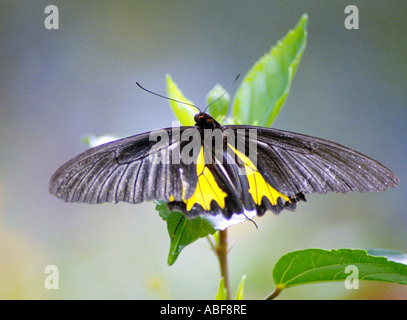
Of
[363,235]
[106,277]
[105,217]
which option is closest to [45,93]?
[105,217]

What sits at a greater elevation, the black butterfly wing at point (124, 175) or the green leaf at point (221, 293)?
the black butterfly wing at point (124, 175)

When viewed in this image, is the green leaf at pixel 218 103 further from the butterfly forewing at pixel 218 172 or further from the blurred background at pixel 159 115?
the blurred background at pixel 159 115

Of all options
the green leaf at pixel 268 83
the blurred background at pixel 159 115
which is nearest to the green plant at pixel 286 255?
the green leaf at pixel 268 83

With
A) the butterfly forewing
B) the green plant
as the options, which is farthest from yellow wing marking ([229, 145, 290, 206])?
the green plant

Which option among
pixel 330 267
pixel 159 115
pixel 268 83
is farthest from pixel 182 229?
pixel 159 115

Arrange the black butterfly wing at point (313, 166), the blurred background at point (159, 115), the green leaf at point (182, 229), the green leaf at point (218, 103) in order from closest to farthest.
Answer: the green leaf at point (182, 229), the black butterfly wing at point (313, 166), the green leaf at point (218, 103), the blurred background at point (159, 115)

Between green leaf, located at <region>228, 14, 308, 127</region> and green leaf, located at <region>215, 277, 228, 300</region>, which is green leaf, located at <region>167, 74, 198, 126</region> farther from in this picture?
green leaf, located at <region>215, 277, 228, 300</region>
